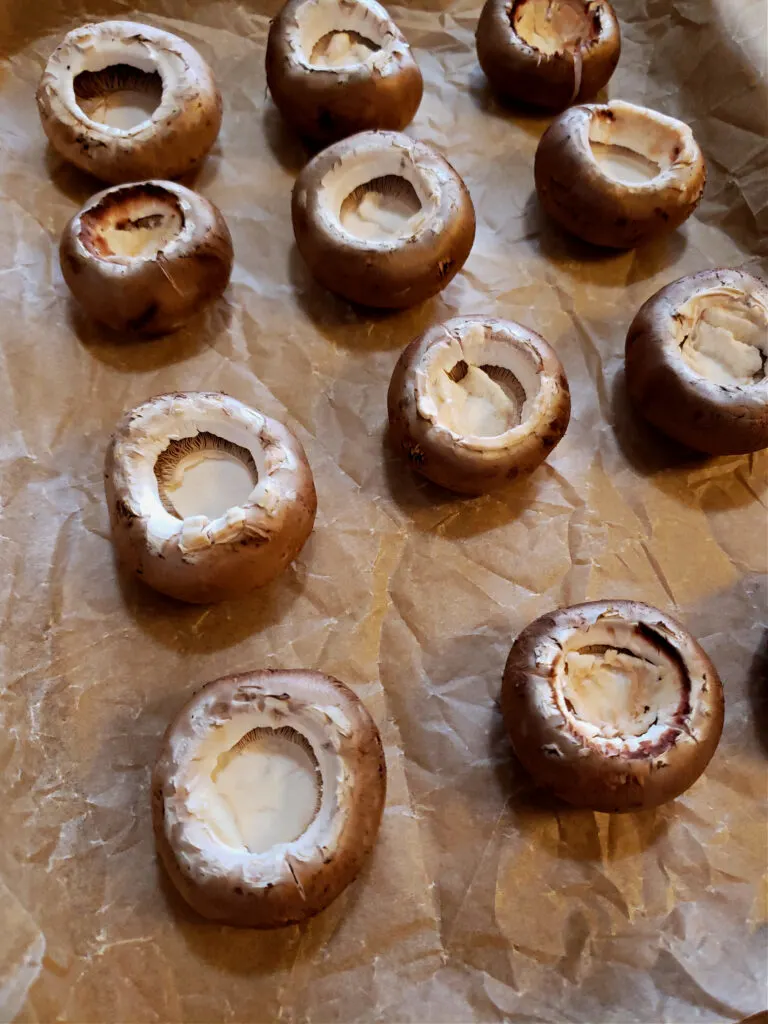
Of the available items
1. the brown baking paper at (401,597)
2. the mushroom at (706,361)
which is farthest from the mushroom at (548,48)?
the mushroom at (706,361)

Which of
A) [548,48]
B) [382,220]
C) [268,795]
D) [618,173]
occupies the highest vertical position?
[548,48]

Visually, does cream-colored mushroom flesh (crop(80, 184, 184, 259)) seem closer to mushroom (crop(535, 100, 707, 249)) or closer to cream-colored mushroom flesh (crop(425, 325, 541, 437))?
cream-colored mushroom flesh (crop(425, 325, 541, 437))

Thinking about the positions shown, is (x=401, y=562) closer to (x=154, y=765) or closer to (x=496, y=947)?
(x=154, y=765)

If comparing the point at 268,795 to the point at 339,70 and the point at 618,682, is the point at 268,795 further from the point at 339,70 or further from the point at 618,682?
the point at 339,70

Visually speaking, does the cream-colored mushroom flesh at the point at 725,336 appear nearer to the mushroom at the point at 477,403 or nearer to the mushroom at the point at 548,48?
the mushroom at the point at 477,403

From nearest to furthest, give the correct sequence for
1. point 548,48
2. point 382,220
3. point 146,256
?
1. point 146,256
2. point 382,220
3. point 548,48

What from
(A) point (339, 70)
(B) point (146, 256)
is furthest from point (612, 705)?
(A) point (339, 70)

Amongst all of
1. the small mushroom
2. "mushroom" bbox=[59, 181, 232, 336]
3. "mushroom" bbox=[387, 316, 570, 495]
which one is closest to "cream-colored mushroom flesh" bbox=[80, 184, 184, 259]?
"mushroom" bbox=[59, 181, 232, 336]
